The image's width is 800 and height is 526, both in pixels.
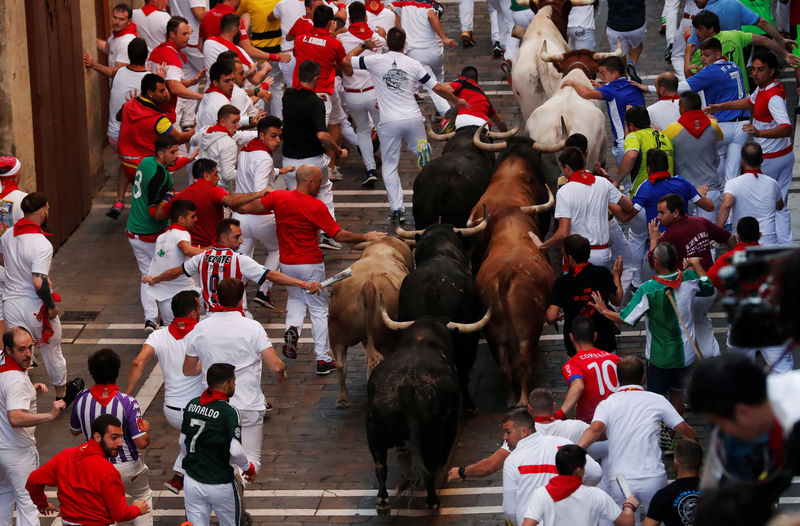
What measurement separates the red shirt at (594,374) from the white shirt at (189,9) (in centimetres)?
1091

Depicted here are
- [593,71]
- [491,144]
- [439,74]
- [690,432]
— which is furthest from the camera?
[439,74]

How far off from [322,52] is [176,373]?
6.92 meters

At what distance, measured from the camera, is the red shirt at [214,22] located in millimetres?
17391

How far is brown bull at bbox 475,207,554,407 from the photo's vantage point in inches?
470

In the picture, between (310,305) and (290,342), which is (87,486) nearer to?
(290,342)

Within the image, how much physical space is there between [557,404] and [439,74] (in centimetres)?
802

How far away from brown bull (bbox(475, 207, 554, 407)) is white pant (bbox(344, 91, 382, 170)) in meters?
4.98

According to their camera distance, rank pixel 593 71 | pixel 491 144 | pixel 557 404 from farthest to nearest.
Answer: pixel 593 71 < pixel 491 144 < pixel 557 404

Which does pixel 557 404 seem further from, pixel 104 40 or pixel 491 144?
pixel 104 40

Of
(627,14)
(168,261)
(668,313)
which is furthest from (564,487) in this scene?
(627,14)

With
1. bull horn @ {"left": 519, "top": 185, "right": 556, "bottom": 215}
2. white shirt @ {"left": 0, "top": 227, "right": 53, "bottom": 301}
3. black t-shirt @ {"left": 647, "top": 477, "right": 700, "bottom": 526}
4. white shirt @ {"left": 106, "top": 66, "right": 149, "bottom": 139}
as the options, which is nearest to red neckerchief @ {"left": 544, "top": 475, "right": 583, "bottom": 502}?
black t-shirt @ {"left": 647, "top": 477, "right": 700, "bottom": 526}

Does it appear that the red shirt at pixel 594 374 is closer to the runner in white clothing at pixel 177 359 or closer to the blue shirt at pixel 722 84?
the runner in white clothing at pixel 177 359

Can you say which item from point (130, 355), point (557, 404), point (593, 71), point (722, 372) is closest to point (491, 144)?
point (593, 71)

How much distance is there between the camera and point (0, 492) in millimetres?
10297
